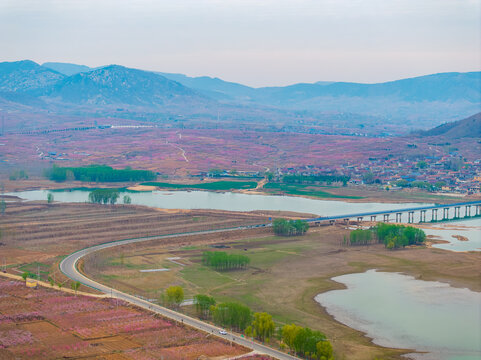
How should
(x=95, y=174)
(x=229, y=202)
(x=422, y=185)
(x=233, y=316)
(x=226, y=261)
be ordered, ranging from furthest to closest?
(x=422, y=185) → (x=95, y=174) → (x=229, y=202) → (x=226, y=261) → (x=233, y=316)

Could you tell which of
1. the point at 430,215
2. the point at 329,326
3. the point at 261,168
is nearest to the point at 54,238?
the point at 329,326

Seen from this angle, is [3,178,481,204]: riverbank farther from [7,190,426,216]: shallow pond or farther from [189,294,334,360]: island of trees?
[189,294,334,360]: island of trees

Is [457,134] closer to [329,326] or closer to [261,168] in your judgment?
[261,168]

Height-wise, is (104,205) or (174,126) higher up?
(174,126)

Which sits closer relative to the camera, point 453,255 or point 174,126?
point 453,255

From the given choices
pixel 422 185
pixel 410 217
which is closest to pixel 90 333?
pixel 410 217

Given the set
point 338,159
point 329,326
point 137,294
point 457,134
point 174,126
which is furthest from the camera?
point 174,126

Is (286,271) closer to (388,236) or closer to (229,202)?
(388,236)
